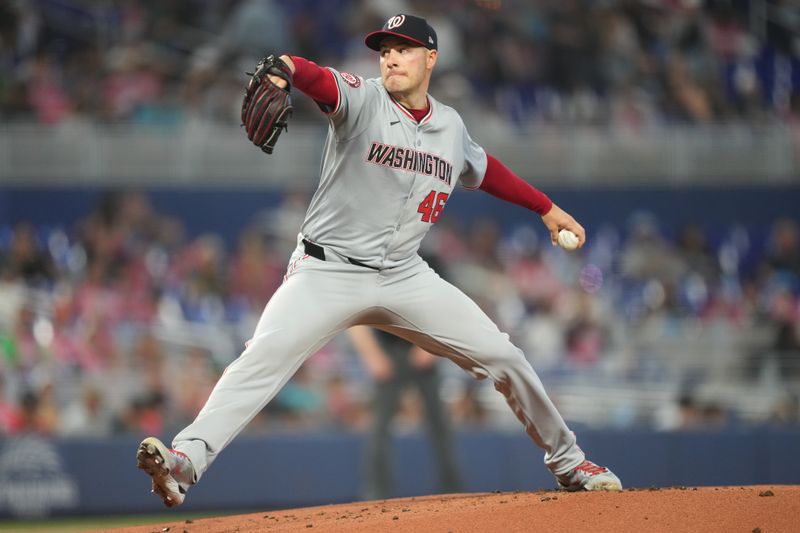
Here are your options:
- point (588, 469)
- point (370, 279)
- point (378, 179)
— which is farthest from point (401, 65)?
point (588, 469)

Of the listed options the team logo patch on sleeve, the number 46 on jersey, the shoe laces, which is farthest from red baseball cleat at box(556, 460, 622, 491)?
the team logo patch on sleeve

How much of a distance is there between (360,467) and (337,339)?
153 centimetres

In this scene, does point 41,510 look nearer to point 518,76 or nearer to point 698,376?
point 698,376

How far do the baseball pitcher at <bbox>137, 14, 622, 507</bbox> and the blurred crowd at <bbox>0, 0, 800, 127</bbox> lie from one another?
7.70 m

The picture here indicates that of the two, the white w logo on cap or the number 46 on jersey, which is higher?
the white w logo on cap

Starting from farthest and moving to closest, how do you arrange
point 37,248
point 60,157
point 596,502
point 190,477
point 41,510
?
point 60,157 < point 37,248 < point 41,510 < point 596,502 < point 190,477

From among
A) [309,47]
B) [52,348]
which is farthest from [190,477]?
[309,47]

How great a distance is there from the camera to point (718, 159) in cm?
1339

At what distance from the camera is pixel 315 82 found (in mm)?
4477

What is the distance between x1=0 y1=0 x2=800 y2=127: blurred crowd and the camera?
13188 mm

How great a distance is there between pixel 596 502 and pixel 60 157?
9331 millimetres

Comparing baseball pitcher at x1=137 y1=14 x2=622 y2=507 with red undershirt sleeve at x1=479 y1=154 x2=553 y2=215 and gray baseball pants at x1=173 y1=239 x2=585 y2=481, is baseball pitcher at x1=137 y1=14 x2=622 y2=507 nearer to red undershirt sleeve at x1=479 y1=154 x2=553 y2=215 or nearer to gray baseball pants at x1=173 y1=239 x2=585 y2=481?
gray baseball pants at x1=173 y1=239 x2=585 y2=481

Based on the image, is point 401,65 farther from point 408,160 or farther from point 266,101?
point 266,101

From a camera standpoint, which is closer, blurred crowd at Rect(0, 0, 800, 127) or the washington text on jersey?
the washington text on jersey
